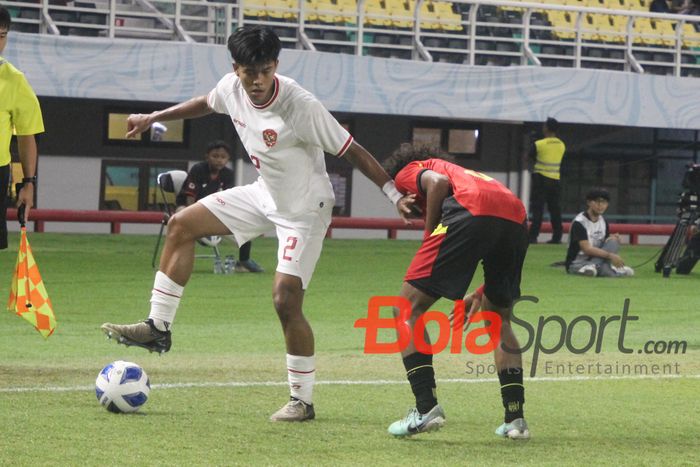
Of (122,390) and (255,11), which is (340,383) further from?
(255,11)

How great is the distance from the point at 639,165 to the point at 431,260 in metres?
23.1

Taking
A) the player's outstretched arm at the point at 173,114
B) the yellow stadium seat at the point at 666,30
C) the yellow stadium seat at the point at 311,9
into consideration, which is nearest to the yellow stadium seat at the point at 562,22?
the yellow stadium seat at the point at 666,30

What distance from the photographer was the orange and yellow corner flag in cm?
785

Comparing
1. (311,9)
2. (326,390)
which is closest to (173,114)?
(326,390)

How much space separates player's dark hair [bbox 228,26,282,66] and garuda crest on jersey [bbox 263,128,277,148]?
0.41 metres

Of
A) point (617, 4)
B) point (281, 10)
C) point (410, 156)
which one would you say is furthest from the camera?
point (617, 4)

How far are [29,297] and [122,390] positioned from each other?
5.13 ft

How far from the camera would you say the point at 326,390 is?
767 cm

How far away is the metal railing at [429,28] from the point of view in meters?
21.6

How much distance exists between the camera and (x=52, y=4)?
A: 21641mm

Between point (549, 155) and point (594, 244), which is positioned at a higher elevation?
point (549, 155)

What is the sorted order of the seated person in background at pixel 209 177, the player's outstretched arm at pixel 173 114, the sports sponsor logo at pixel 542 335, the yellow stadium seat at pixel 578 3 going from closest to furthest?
the player's outstretched arm at pixel 173 114 → the sports sponsor logo at pixel 542 335 → the seated person in background at pixel 209 177 → the yellow stadium seat at pixel 578 3

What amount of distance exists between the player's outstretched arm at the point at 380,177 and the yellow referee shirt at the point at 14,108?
2160 millimetres

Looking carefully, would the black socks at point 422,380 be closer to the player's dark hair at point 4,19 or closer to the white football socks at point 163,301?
the white football socks at point 163,301
